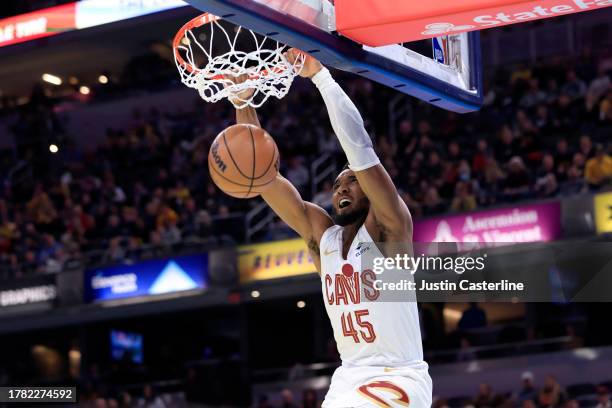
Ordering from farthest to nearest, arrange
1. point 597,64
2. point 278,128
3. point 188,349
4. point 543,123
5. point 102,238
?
1. point 188,349
2. point 278,128
3. point 102,238
4. point 597,64
5. point 543,123

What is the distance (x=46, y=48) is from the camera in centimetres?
2347

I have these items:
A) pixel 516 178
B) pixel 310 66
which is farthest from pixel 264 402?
pixel 310 66

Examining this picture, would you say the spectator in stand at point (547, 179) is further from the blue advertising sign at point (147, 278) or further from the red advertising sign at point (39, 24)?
the red advertising sign at point (39, 24)

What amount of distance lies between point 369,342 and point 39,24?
12.1 m

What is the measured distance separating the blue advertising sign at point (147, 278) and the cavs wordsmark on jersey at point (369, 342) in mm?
11672

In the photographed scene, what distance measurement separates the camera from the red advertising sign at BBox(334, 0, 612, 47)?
489 cm

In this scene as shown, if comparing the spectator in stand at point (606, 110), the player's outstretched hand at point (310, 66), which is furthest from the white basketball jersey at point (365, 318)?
the spectator in stand at point (606, 110)

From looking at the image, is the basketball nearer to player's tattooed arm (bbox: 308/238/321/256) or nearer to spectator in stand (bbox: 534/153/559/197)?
player's tattooed arm (bbox: 308/238/321/256)

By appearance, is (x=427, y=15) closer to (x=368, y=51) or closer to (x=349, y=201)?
(x=368, y=51)

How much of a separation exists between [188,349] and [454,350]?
28.9 ft

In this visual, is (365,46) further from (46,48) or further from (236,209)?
(46,48)

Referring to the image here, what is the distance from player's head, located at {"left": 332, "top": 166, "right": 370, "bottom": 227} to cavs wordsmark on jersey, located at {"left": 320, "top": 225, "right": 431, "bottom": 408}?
0.31ft

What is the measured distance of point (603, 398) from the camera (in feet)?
40.0

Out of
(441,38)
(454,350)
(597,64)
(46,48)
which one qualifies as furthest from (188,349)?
(441,38)
